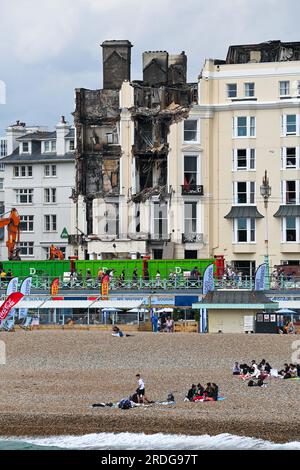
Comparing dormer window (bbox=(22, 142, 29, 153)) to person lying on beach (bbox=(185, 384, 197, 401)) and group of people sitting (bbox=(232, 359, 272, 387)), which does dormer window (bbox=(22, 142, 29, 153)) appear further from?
person lying on beach (bbox=(185, 384, 197, 401))

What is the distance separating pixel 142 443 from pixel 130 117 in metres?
55.1

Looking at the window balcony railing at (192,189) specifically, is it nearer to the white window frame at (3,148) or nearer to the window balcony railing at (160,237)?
the window balcony railing at (160,237)

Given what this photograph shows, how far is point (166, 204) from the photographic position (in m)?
101

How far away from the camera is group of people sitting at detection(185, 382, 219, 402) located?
55.5 metres

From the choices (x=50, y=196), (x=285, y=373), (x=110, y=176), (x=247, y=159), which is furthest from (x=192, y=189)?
(x=285, y=373)

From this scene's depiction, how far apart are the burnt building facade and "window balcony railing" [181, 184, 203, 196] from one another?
0.07 metres

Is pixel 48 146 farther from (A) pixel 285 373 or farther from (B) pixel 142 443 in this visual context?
(B) pixel 142 443

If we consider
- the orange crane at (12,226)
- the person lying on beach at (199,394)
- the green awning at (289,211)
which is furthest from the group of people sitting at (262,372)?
the orange crane at (12,226)

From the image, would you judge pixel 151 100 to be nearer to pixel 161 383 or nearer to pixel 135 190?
pixel 135 190

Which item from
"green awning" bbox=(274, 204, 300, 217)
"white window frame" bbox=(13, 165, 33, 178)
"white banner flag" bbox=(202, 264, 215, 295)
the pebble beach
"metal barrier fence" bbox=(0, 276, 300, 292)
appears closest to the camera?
the pebble beach

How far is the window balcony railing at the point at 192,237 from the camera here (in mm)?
98812

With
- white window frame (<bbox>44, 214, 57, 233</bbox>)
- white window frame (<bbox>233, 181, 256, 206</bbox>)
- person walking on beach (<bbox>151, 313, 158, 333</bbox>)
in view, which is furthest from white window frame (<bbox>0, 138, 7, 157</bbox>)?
person walking on beach (<bbox>151, 313, 158, 333</bbox>)

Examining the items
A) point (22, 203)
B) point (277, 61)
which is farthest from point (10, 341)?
point (22, 203)

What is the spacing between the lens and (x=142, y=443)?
162 feet
